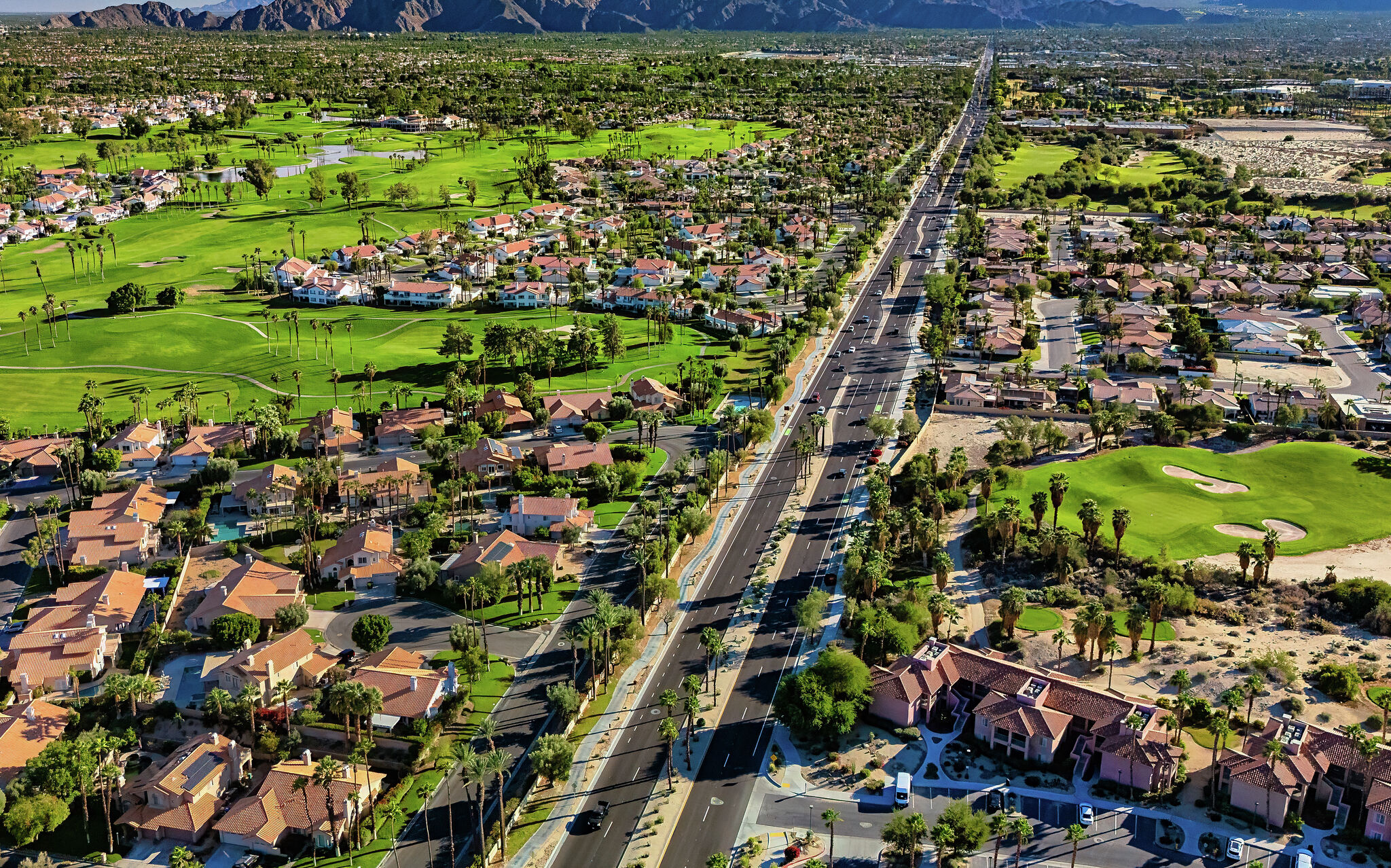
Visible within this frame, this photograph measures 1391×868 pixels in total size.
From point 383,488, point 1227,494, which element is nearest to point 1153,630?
point 1227,494

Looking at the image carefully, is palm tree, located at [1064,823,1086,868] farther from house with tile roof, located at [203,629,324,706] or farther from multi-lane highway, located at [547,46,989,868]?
house with tile roof, located at [203,629,324,706]

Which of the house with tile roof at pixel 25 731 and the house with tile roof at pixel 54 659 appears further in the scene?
the house with tile roof at pixel 54 659

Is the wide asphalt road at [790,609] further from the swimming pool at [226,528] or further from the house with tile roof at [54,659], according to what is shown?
the swimming pool at [226,528]

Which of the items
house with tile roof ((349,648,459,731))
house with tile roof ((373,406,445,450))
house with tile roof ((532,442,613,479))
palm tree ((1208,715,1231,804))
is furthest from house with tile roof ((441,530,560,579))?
palm tree ((1208,715,1231,804))

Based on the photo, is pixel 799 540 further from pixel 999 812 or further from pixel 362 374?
pixel 362 374

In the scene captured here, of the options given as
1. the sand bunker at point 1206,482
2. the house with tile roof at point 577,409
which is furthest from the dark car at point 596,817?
the sand bunker at point 1206,482

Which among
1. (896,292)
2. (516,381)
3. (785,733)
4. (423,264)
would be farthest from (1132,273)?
(785,733)
